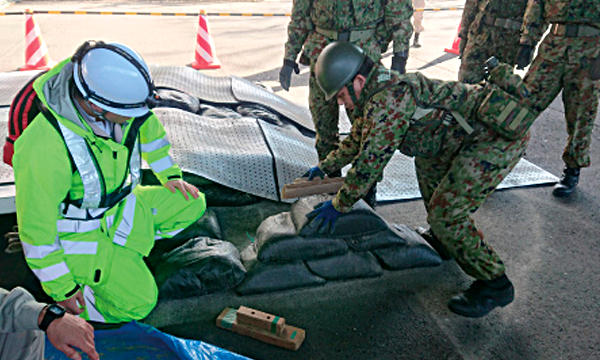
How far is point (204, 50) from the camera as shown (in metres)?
7.12

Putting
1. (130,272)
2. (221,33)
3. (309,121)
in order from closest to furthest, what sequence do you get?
(130,272)
(309,121)
(221,33)

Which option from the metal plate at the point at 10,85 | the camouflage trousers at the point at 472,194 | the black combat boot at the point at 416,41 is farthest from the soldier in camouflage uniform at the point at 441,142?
the black combat boot at the point at 416,41

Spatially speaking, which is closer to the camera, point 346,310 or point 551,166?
point 346,310

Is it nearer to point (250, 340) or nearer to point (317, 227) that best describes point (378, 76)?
point (317, 227)

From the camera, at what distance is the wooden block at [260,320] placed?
223 centimetres

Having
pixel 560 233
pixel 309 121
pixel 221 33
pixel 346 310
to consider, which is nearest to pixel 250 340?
pixel 346 310

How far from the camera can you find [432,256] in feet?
9.34

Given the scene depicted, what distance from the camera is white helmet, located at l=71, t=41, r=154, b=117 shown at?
182 cm

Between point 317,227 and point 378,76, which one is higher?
point 378,76

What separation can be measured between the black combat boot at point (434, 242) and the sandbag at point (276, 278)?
80 cm

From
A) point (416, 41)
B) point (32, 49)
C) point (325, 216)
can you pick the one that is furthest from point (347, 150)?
point (416, 41)

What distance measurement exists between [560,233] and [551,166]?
3.93 feet

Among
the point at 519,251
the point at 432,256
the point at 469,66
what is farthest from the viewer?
the point at 469,66

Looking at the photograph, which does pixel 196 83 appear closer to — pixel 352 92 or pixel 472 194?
pixel 352 92
